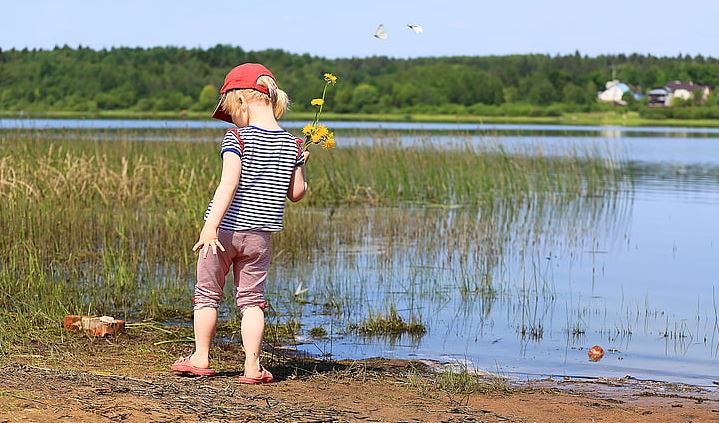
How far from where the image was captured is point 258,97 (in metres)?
5.07

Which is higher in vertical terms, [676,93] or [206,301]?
[676,93]

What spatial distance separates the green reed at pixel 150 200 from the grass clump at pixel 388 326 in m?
1.39

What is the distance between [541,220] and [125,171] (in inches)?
223

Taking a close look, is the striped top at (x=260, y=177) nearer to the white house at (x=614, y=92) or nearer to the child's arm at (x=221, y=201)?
the child's arm at (x=221, y=201)

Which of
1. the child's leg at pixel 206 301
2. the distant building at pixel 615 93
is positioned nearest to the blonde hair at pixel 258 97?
the child's leg at pixel 206 301

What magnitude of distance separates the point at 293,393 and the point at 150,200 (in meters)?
8.76

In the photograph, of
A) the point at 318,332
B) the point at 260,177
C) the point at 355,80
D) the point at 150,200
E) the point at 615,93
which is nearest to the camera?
the point at 260,177

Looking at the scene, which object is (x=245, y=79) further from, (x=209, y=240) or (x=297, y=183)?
(x=209, y=240)

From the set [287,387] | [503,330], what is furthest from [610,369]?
[287,387]

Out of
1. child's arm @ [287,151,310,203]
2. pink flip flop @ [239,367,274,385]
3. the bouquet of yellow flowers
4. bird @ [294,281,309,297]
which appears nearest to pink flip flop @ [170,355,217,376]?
pink flip flop @ [239,367,274,385]

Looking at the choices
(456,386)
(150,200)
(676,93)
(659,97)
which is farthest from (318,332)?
(659,97)

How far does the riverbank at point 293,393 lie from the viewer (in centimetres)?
418

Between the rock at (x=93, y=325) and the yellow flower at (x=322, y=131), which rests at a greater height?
the yellow flower at (x=322, y=131)

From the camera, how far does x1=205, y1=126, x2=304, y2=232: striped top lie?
16.3 ft
